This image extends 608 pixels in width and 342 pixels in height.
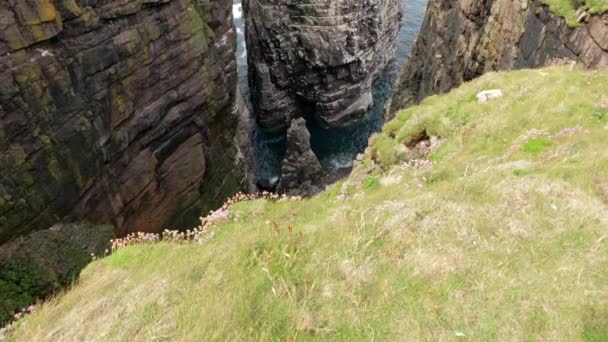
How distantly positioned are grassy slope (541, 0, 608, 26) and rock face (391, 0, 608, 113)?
291 millimetres

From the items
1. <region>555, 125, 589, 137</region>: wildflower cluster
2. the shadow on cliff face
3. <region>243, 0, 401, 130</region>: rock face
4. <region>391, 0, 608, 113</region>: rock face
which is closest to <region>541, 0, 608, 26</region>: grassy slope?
<region>391, 0, 608, 113</region>: rock face

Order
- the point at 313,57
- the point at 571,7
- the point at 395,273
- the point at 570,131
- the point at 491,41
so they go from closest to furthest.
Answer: the point at 395,273 → the point at 570,131 → the point at 571,7 → the point at 491,41 → the point at 313,57

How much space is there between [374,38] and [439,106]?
51.8 metres

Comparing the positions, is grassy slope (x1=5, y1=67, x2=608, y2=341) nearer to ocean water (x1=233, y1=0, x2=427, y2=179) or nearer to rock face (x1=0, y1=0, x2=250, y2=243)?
rock face (x1=0, y1=0, x2=250, y2=243)

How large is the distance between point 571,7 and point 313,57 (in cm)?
4537

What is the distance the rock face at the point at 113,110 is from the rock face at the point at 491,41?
65.3ft

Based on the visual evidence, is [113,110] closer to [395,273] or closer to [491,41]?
[395,273]

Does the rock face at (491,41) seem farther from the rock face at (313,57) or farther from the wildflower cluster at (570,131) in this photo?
the rock face at (313,57)

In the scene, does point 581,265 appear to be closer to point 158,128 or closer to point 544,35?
point 544,35

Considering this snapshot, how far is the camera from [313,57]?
65.6 m

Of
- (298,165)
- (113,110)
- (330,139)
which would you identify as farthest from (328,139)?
(113,110)

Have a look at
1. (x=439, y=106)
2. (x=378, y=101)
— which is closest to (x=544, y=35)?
(x=439, y=106)

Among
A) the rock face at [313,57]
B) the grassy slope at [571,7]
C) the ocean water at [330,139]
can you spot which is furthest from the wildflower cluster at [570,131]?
the rock face at [313,57]

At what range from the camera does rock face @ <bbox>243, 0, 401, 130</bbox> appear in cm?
6343
